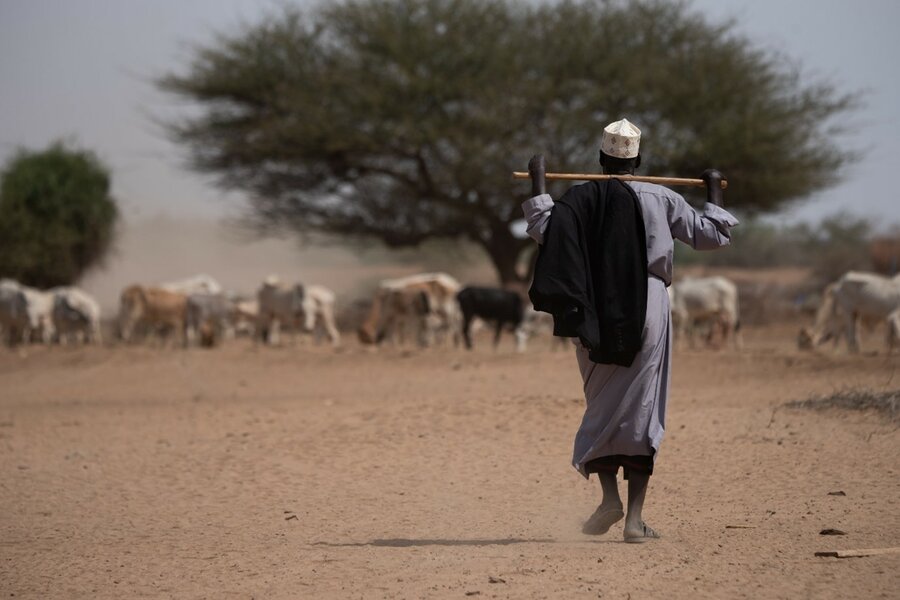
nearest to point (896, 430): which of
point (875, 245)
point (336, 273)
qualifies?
point (875, 245)

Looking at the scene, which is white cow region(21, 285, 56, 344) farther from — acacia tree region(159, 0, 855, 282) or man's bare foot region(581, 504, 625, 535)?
man's bare foot region(581, 504, 625, 535)

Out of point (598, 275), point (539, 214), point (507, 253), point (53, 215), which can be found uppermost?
point (53, 215)

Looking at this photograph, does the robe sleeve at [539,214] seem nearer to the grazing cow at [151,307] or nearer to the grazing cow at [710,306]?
the grazing cow at [710,306]

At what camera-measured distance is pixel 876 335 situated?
27.3 metres

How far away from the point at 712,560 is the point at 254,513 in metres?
3.08

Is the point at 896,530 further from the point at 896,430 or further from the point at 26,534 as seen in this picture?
the point at 26,534

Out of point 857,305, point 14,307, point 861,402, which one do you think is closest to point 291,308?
point 14,307

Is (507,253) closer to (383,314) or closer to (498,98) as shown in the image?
(498,98)

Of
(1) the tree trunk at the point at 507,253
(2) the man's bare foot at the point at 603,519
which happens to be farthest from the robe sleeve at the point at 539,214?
(1) the tree trunk at the point at 507,253

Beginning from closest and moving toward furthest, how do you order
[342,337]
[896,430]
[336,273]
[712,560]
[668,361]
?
[712,560] < [668,361] < [896,430] < [342,337] < [336,273]

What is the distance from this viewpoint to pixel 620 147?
5.99 m

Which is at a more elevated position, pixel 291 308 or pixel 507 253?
pixel 507 253

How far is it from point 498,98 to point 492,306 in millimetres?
9439

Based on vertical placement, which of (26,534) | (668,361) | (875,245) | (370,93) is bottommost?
(26,534)
